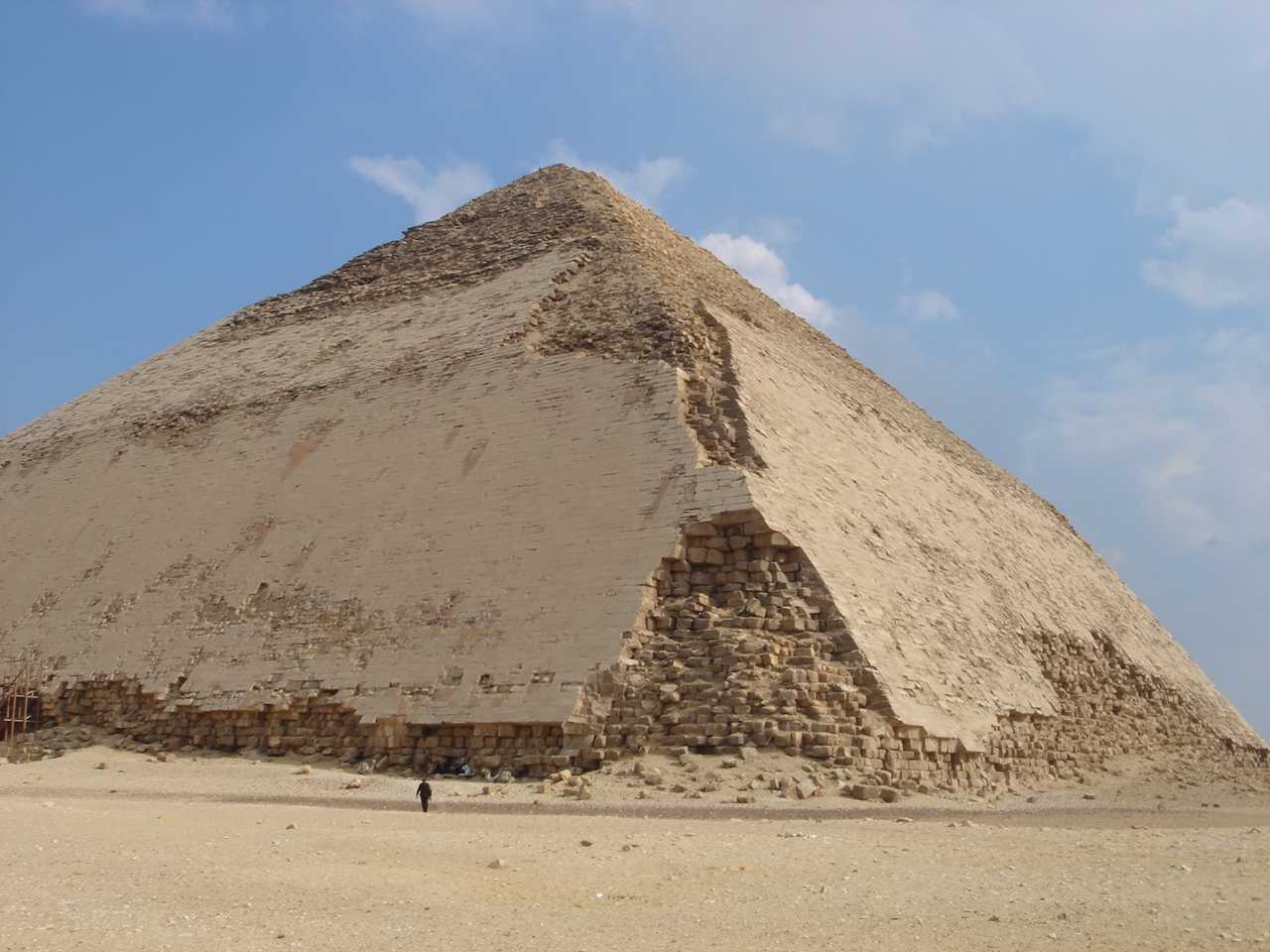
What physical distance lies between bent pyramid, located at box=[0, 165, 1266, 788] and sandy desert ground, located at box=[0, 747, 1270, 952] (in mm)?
1231

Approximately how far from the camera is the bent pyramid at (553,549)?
12094 mm

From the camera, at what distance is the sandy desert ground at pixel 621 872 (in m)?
5.45

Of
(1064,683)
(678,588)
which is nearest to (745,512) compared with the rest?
(678,588)

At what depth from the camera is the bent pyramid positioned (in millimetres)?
12094

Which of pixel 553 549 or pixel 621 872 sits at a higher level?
pixel 553 549

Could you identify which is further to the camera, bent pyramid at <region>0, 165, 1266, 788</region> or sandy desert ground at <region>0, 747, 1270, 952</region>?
bent pyramid at <region>0, 165, 1266, 788</region>

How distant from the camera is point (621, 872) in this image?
275 inches

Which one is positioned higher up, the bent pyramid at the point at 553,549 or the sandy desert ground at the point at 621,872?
the bent pyramid at the point at 553,549

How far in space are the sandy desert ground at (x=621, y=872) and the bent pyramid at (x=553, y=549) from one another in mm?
1231

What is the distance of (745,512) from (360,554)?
4.86 meters

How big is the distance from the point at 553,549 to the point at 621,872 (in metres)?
6.53

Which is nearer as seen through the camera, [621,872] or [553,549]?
[621,872]

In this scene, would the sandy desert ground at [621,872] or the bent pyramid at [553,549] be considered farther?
the bent pyramid at [553,549]

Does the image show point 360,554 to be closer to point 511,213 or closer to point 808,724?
point 808,724
